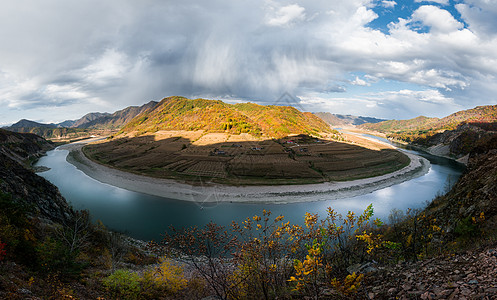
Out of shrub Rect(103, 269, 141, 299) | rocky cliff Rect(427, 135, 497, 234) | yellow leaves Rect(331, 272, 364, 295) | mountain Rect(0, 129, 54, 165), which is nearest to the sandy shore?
rocky cliff Rect(427, 135, 497, 234)

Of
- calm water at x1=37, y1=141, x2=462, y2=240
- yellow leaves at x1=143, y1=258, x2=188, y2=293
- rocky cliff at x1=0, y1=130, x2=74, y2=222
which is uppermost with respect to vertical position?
rocky cliff at x1=0, y1=130, x2=74, y2=222

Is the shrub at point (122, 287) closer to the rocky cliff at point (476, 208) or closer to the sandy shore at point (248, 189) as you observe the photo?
the rocky cliff at point (476, 208)

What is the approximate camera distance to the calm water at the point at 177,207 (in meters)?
37.8

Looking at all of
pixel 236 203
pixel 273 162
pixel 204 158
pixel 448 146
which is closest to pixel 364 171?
pixel 273 162

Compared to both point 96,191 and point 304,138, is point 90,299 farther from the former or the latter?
point 304,138

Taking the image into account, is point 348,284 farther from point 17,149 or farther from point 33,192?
point 17,149

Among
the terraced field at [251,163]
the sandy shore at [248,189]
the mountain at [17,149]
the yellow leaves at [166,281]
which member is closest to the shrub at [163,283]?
the yellow leaves at [166,281]

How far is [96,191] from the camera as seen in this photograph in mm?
55406

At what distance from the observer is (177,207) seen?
147 feet

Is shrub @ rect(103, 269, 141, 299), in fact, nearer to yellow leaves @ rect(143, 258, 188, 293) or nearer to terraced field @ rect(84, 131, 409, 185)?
yellow leaves @ rect(143, 258, 188, 293)

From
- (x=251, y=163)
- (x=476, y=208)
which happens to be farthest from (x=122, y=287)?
(x=251, y=163)

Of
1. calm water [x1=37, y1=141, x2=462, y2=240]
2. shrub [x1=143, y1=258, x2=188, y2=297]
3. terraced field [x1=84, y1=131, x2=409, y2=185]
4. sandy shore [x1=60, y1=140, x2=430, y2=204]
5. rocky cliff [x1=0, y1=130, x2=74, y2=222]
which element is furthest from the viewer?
terraced field [x1=84, y1=131, x2=409, y2=185]

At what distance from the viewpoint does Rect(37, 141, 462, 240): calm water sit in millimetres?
37750

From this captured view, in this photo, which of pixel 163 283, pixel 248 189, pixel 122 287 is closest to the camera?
pixel 122 287
